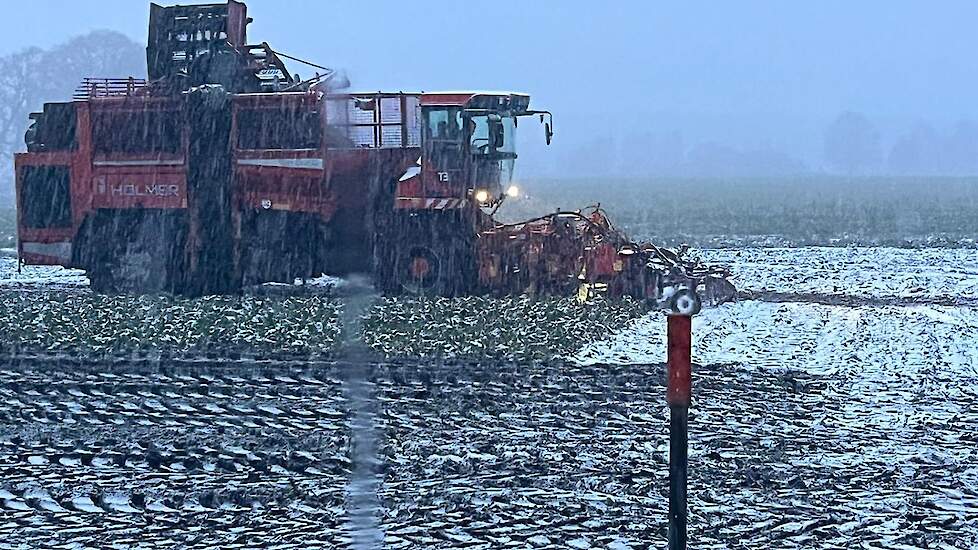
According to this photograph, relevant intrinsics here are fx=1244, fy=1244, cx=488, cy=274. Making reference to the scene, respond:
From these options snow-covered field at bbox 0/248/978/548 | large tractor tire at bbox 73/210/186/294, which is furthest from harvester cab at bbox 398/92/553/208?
snow-covered field at bbox 0/248/978/548

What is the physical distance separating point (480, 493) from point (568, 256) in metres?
9.15

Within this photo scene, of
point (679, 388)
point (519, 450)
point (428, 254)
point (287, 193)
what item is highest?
point (287, 193)

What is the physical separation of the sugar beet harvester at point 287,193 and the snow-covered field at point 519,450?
4.28 meters

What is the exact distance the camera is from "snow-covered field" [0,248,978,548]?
6.57 metres

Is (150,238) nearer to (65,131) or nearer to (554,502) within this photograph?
(65,131)

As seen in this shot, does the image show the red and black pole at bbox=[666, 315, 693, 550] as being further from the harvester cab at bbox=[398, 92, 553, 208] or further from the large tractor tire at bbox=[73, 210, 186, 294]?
the large tractor tire at bbox=[73, 210, 186, 294]

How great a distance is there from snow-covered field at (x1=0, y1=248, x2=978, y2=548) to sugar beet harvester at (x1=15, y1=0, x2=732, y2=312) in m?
4.28

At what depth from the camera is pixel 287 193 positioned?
17.0m

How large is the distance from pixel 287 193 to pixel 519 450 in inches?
377

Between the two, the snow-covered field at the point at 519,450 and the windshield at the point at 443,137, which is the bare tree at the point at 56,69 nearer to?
the windshield at the point at 443,137

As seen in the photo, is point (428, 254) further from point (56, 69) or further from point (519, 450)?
point (56, 69)

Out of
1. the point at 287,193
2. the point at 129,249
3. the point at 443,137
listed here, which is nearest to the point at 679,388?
the point at 443,137

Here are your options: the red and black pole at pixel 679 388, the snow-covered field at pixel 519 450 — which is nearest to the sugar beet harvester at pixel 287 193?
the snow-covered field at pixel 519 450

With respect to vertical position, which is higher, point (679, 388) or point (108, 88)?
point (108, 88)
